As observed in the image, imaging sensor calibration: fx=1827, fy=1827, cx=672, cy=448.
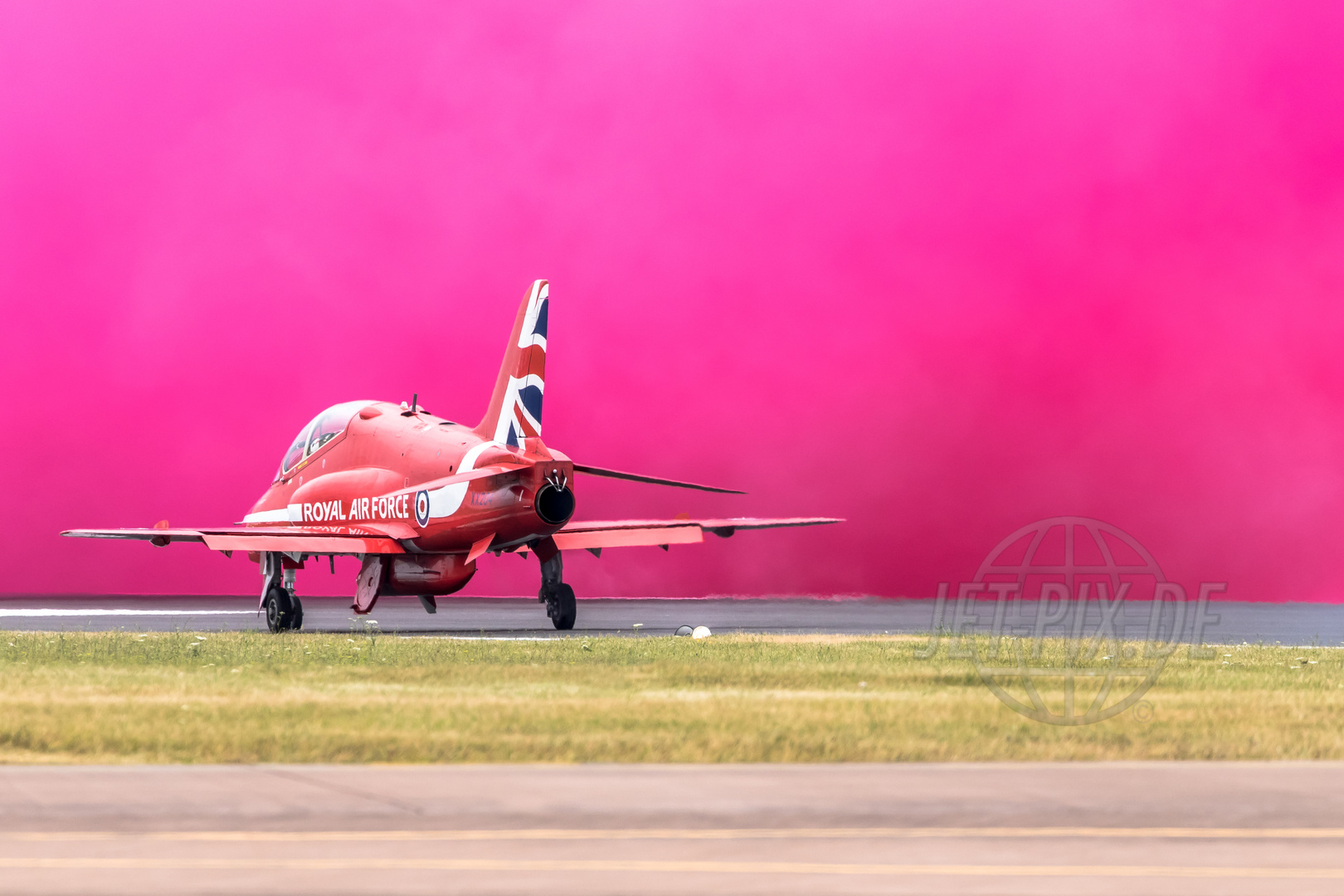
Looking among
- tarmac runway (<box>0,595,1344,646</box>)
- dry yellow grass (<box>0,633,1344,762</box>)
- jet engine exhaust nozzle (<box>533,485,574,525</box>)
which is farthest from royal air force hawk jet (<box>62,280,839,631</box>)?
dry yellow grass (<box>0,633,1344,762</box>)

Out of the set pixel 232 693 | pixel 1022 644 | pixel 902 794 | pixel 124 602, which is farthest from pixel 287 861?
pixel 124 602

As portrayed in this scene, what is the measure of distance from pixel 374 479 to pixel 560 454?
4931 mm

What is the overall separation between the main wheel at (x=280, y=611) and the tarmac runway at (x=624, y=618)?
3.34 ft

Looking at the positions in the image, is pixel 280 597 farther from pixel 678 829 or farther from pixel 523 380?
pixel 678 829

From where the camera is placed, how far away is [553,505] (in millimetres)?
40281

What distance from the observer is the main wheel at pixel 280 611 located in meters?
42.2

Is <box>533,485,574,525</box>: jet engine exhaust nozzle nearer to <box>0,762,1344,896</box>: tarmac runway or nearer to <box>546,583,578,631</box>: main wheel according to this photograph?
<box>546,583,578,631</box>: main wheel

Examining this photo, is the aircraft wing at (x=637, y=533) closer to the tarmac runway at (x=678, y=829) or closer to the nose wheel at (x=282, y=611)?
the nose wheel at (x=282, y=611)

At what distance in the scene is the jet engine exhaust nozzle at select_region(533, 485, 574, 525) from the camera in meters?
40.1

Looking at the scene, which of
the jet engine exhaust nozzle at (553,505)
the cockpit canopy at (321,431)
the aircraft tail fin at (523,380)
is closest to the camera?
the jet engine exhaust nozzle at (553,505)

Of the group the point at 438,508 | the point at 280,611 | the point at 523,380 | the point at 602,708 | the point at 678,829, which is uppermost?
the point at 523,380

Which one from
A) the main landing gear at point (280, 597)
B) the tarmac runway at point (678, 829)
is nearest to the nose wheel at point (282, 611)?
the main landing gear at point (280, 597)

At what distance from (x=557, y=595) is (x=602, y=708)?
72.1 ft

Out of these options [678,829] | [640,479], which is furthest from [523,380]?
[678,829]
